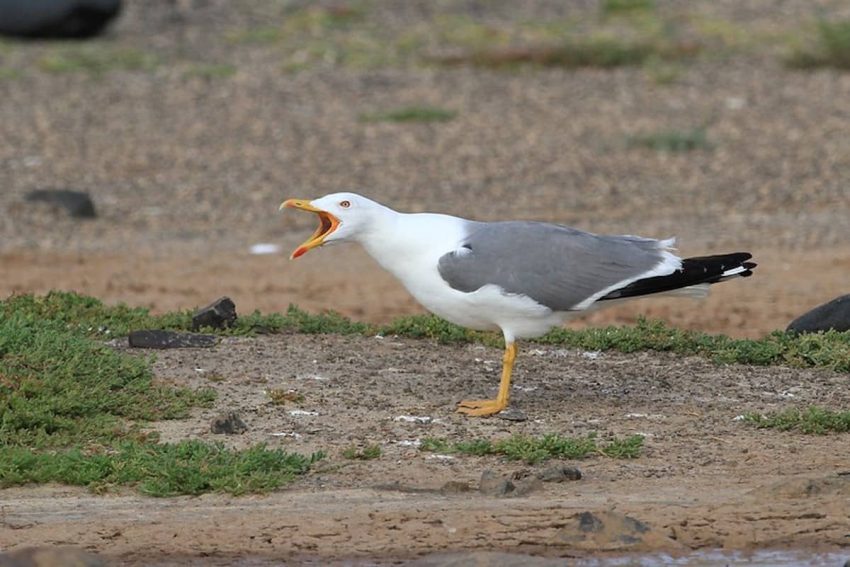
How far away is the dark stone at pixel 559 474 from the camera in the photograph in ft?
21.2

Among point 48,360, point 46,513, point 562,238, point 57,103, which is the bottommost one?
point 46,513

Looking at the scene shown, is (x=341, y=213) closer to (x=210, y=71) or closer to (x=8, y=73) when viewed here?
(x=210, y=71)

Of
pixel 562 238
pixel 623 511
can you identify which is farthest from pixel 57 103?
pixel 623 511

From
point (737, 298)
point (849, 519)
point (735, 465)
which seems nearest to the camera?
point (849, 519)

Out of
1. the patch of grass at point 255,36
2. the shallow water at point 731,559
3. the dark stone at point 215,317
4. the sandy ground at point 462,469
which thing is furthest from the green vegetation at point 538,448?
the patch of grass at point 255,36

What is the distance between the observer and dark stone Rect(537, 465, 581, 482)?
646cm

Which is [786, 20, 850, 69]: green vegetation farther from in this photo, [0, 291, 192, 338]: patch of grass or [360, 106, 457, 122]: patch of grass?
[0, 291, 192, 338]: patch of grass

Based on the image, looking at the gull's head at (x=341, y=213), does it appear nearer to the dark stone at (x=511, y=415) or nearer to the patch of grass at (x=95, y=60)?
the dark stone at (x=511, y=415)

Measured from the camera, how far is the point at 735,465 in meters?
6.74

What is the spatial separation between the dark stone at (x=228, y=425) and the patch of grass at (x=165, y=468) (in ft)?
1.11

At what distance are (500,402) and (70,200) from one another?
7521mm

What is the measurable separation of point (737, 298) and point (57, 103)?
8.53 meters

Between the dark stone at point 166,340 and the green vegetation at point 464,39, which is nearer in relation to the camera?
the dark stone at point 166,340

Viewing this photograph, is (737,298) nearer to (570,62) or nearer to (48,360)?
(48,360)
